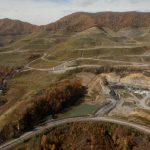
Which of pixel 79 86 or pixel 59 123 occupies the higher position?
pixel 79 86

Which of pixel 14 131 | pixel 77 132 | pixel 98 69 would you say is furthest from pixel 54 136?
pixel 98 69

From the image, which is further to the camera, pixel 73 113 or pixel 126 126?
pixel 73 113

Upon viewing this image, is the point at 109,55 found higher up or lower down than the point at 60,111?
higher up

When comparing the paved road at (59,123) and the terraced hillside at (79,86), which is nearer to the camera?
the paved road at (59,123)

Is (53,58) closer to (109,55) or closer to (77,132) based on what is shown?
(109,55)

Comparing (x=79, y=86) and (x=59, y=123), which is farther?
(x=79, y=86)

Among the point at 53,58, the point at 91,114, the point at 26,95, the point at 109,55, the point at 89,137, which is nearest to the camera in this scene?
the point at 89,137

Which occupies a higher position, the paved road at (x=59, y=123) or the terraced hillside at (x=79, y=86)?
the terraced hillside at (x=79, y=86)

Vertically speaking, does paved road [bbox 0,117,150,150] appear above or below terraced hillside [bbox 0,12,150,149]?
below

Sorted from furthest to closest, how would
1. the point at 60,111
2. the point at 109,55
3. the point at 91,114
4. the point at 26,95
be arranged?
1. the point at 109,55
2. the point at 26,95
3. the point at 60,111
4. the point at 91,114

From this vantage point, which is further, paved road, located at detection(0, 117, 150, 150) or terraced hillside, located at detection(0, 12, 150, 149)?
terraced hillside, located at detection(0, 12, 150, 149)
